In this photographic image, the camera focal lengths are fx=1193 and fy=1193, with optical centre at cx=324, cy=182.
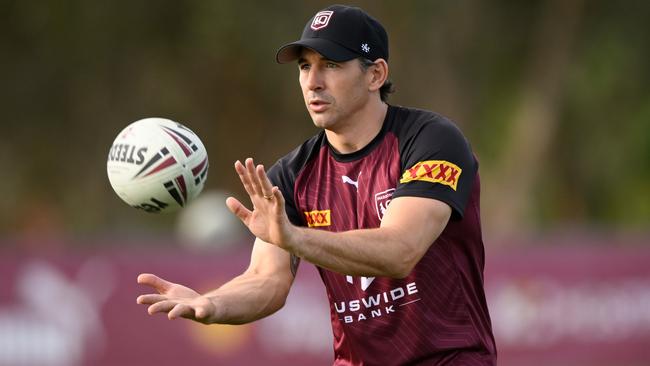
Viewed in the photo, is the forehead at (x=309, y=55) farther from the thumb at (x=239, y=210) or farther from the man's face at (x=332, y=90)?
the thumb at (x=239, y=210)

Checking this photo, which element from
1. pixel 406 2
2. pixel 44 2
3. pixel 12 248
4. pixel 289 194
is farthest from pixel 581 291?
pixel 44 2

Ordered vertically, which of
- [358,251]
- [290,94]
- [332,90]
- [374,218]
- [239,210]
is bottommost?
Answer: [358,251]

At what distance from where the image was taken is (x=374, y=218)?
6.57 meters

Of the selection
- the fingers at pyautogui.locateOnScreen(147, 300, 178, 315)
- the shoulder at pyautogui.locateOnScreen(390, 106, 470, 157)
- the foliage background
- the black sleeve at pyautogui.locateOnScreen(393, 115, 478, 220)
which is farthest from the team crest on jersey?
the foliage background

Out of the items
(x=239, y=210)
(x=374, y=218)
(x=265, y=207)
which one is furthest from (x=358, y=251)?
(x=374, y=218)

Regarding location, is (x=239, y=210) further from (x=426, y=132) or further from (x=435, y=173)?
(x=426, y=132)

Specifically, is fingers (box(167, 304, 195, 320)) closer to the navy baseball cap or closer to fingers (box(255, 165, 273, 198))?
fingers (box(255, 165, 273, 198))

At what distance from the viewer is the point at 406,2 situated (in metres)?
27.1

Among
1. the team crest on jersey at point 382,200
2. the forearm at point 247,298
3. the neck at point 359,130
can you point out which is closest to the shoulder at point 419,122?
the neck at point 359,130

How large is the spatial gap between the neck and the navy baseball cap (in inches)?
12.6

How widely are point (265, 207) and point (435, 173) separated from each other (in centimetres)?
101

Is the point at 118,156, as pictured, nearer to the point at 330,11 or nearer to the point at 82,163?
the point at 330,11

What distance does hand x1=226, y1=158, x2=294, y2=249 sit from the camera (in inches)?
223

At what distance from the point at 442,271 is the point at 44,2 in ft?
67.5
